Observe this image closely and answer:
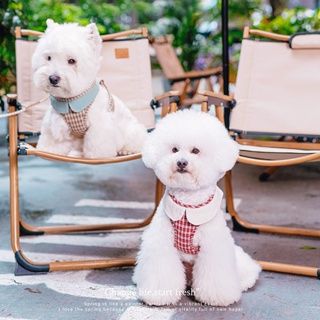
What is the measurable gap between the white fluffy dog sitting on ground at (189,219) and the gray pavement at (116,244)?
0.09 m

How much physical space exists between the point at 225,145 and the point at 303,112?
1059 millimetres

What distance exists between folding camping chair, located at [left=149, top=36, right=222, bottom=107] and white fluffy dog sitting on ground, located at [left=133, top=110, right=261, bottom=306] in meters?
3.39

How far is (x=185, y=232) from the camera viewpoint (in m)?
2.15

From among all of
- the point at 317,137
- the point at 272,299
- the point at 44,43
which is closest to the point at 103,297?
the point at 272,299

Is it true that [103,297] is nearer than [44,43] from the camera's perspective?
Yes

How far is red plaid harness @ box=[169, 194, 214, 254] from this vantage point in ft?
7.07

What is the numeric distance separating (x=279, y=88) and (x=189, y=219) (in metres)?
1.19

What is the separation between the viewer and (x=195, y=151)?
2.08m

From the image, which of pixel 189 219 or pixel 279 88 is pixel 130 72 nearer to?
pixel 279 88

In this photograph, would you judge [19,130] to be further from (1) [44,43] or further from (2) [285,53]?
(2) [285,53]

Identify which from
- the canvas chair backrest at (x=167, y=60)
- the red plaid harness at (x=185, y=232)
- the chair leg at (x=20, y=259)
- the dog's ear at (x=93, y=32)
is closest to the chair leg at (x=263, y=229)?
the red plaid harness at (x=185, y=232)

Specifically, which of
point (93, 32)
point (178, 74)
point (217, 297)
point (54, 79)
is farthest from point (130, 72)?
point (178, 74)

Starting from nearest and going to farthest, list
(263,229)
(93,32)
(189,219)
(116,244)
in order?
(189,219)
(93,32)
(116,244)
(263,229)

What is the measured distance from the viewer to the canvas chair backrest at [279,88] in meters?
2.98
